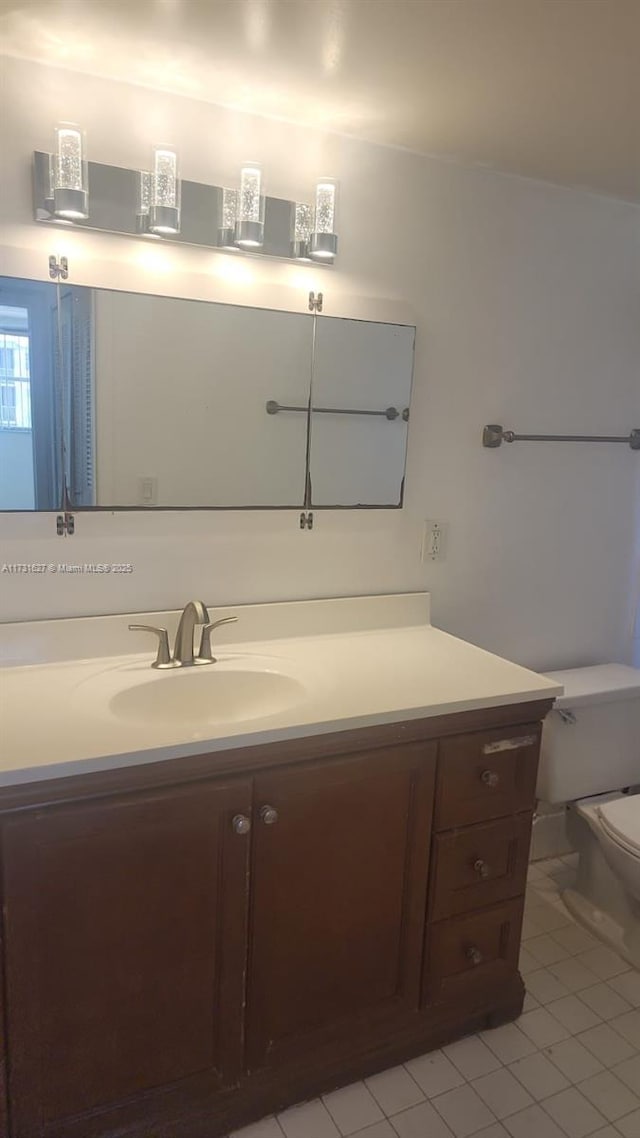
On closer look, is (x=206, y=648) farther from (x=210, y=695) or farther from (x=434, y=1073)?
(x=434, y=1073)

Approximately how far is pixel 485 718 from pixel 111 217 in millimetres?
1290

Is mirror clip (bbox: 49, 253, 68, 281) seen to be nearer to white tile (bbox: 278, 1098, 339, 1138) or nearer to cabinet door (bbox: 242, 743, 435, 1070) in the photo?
cabinet door (bbox: 242, 743, 435, 1070)

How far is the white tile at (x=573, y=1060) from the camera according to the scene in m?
1.66

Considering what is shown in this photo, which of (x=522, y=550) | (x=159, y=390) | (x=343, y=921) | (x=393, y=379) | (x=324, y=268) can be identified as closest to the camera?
(x=343, y=921)

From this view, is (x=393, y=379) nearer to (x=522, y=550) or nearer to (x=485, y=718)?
(x=522, y=550)

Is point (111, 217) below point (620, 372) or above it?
above

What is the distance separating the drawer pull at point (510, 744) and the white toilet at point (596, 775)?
1.57ft

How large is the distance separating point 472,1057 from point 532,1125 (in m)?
0.19

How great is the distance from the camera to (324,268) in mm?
1790

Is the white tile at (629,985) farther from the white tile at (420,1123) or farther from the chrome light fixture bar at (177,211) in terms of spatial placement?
the chrome light fixture bar at (177,211)

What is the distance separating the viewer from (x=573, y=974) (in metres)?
1.97

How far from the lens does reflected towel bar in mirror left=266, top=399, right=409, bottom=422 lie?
1.78 meters

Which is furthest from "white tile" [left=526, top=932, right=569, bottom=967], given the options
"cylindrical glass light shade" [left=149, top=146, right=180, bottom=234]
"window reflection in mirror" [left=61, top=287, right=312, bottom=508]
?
"cylindrical glass light shade" [left=149, top=146, right=180, bottom=234]

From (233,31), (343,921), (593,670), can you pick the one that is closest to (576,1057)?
(343,921)
